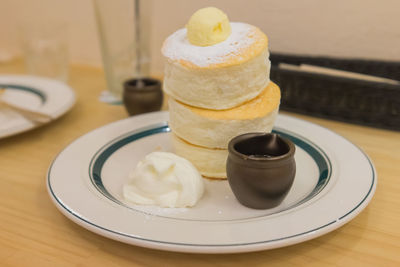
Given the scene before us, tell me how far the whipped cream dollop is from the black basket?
1.70 feet

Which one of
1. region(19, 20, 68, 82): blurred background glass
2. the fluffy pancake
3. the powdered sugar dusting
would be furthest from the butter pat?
region(19, 20, 68, 82): blurred background glass

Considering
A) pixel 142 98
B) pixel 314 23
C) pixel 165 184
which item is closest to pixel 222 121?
pixel 165 184

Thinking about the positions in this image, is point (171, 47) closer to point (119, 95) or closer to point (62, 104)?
point (62, 104)

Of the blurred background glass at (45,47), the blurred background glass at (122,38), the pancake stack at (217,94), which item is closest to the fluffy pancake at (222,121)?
the pancake stack at (217,94)

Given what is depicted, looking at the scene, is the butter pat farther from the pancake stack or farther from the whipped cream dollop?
the whipped cream dollop

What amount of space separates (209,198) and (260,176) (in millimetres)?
136

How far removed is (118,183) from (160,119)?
11.2 inches

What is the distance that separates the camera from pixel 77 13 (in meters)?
1.64

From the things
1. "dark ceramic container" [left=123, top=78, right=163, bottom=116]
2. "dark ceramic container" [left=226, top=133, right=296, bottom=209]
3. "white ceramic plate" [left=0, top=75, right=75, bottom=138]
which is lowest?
"white ceramic plate" [left=0, top=75, right=75, bottom=138]

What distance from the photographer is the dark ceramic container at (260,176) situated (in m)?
0.66

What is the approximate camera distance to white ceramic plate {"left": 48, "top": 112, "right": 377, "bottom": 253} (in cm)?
58

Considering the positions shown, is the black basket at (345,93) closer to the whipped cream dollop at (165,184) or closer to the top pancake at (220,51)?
the top pancake at (220,51)

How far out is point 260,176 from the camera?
67 cm

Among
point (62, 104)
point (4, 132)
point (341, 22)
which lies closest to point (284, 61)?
point (341, 22)
